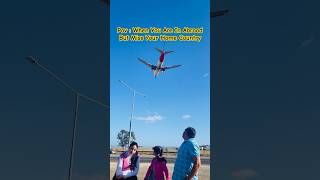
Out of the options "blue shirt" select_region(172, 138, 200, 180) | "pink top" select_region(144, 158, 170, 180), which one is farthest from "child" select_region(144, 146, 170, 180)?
"blue shirt" select_region(172, 138, 200, 180)

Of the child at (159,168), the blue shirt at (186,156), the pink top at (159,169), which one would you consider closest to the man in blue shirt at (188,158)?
the blue shirt at (186,156)

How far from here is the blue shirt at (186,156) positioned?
27.4ft

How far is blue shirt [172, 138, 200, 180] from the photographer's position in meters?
8.36

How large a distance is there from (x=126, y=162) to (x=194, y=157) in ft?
7.56

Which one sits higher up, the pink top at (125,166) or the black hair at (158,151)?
the black hair at (158,151)

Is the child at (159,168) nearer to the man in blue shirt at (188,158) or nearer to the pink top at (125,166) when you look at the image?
the pink top at (125,166)

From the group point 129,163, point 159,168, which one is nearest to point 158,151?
point 159,168

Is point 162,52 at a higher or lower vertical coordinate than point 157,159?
higher

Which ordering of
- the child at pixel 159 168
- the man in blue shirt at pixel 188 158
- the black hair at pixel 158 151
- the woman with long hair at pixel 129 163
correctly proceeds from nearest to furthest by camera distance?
1. the man in blue shirt at pixel 188 158
2. the woman with long hair at pixel 129 163
3. the black hair at pixel 158 151
4. the child at pixel 159 168
